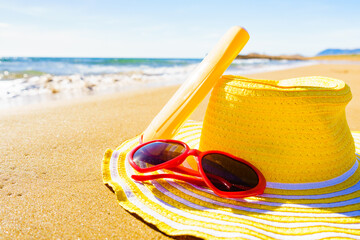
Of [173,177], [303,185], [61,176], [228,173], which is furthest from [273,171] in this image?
[61,176]

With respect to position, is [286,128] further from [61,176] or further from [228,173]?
[61,176]

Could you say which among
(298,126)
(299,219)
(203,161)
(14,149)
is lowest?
(14,149)

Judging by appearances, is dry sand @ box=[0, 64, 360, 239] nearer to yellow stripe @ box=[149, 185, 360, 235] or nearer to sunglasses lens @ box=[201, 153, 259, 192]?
yellow stripe @ box=[149, 185, 360, 235]

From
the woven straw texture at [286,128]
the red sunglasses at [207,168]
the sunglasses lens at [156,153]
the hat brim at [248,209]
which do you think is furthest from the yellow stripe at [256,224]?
the woven straw texture at [286,128]

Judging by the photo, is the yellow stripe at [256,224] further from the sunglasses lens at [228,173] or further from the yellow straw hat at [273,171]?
the sunglasses lens at [228,173]

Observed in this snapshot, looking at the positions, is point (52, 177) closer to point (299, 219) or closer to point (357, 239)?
point (299, 219)

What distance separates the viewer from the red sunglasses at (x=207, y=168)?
1.67 meters

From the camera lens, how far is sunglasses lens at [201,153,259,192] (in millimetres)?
1677

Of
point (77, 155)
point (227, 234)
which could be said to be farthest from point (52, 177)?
point (227, 234)

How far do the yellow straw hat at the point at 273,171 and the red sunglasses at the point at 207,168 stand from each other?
57 mm

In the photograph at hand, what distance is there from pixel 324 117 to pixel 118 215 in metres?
1.42

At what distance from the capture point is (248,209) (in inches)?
60.7

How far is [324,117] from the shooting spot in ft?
5.83

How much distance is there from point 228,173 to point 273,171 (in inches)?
12.2
